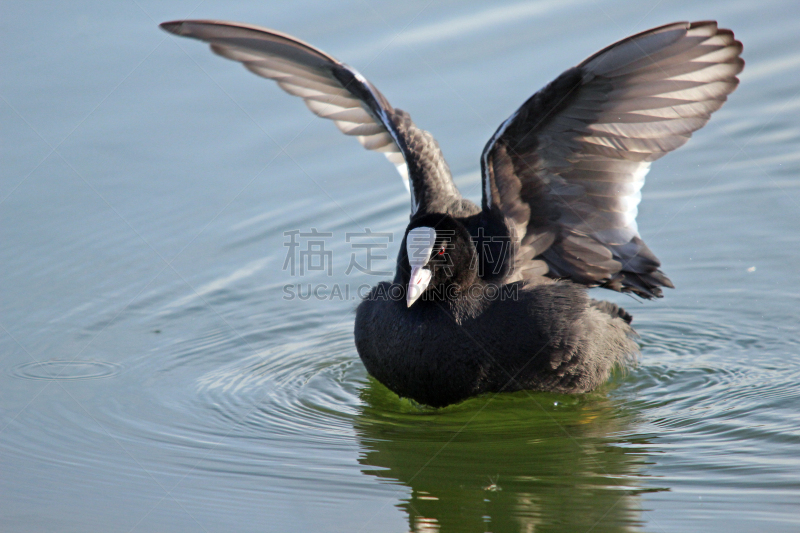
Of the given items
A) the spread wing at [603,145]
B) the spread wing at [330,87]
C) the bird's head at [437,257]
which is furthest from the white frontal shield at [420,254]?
the spread wing at [330,87]

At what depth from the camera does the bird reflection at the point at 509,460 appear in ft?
10.4

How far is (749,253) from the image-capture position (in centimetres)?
545

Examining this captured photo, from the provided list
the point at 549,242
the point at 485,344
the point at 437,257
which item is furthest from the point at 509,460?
the point at 549,242

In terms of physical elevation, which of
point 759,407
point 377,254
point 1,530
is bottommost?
point 1,530

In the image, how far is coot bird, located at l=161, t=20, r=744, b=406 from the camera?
3.83 meters

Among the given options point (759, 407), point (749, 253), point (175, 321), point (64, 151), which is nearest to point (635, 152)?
point (759, 407)

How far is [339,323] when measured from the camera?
201 inches

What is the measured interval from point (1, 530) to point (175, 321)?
6.18 feet

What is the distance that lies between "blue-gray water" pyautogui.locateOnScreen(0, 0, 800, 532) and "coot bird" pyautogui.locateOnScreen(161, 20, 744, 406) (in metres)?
0.25

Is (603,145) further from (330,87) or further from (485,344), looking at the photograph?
(330,87)

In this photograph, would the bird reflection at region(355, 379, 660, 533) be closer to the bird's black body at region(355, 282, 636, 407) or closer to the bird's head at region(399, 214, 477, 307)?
the bird's black body at region(355, 282, 636, 407)

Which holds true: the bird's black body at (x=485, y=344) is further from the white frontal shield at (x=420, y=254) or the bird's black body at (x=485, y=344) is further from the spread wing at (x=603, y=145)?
the spread wing at (x=603, y=145)

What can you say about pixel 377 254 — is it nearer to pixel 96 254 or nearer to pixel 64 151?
pixel 96 254

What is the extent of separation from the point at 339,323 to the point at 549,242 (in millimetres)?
1377
